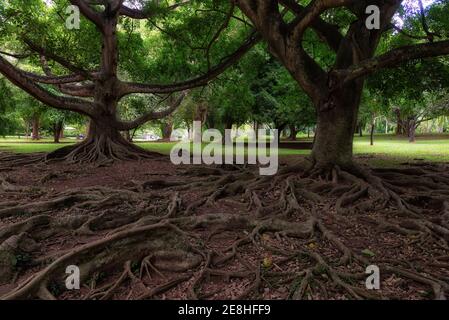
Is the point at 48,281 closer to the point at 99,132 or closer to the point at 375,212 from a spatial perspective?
the point at 375,212

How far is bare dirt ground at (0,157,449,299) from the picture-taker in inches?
158

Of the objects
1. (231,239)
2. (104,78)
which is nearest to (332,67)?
(231,239)

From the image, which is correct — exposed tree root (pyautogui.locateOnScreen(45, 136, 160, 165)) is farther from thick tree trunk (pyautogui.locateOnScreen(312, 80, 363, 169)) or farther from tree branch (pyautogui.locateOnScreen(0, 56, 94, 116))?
thick tree trunk (pyautogui.locateOnScreen(312, 80, 363, 169))

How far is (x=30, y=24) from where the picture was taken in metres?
10.5

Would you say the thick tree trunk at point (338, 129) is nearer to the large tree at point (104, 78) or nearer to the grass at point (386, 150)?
the large tree at point (104, 78)

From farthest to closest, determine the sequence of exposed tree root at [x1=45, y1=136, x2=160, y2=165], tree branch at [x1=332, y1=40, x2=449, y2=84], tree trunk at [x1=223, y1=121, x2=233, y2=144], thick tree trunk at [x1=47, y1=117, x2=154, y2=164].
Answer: tree trunk at [x1=223, y1=121, x2=233, y2=144], thick tree trunk at [x1=47, y1=117, x2=154, y2=164], exposed tree root at [x1=45, y1=136, x2=160, y2=165], tree branch at [x1=332, y1=40, x2=449, y2=84]

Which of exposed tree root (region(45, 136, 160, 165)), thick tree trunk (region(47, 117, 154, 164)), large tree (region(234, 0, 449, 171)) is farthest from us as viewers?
thick tree trunk (region(47, 117, 154, 164))

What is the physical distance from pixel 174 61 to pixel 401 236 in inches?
465

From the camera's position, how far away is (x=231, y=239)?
17.1ft

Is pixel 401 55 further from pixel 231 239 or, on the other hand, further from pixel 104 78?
pixel 104 78

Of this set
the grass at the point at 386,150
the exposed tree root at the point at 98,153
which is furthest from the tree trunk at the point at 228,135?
the exposed tree root at the point at 98,153

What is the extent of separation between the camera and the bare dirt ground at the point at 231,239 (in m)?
4.00

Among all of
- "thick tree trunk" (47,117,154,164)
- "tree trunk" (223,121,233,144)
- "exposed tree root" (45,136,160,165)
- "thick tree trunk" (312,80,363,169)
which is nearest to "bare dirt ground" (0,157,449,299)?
"thick tree trunk" (312,80,363,169)
